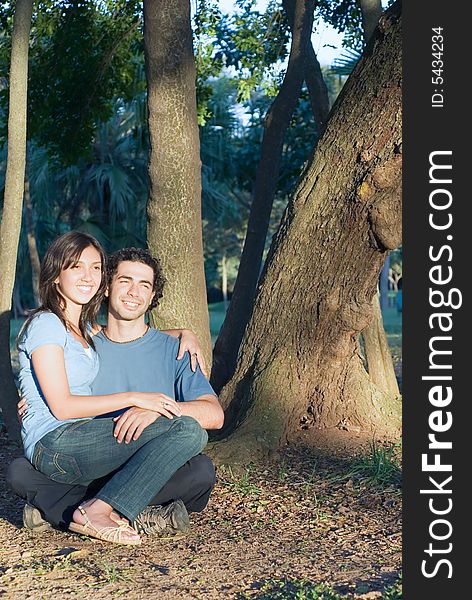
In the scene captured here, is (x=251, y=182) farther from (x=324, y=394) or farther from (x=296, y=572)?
(x=296, y=572)

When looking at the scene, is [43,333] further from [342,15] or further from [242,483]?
[342,15]

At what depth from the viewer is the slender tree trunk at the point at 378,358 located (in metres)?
7.54

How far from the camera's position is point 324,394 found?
619 centimetres

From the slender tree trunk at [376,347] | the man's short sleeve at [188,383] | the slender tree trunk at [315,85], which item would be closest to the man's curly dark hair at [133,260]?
the man's short sleeve at [188,383]

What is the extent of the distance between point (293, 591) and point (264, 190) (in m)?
4.83

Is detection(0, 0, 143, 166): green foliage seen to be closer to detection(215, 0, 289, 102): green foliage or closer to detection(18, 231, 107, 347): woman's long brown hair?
detection(215, 0, 289, 102): green foliage

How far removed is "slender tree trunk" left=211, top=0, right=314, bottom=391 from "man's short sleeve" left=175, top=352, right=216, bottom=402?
2.65 meters

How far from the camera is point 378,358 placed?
25.2 ft

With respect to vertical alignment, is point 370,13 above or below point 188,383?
above

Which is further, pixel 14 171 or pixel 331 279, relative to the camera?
pixel 14 171

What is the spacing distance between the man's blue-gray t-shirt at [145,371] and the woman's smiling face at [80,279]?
33cm

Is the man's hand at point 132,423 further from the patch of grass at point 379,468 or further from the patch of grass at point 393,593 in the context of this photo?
the patch of grass at point 379,468

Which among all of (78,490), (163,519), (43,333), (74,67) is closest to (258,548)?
(163,519)

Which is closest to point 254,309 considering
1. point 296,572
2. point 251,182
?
point 296,572
